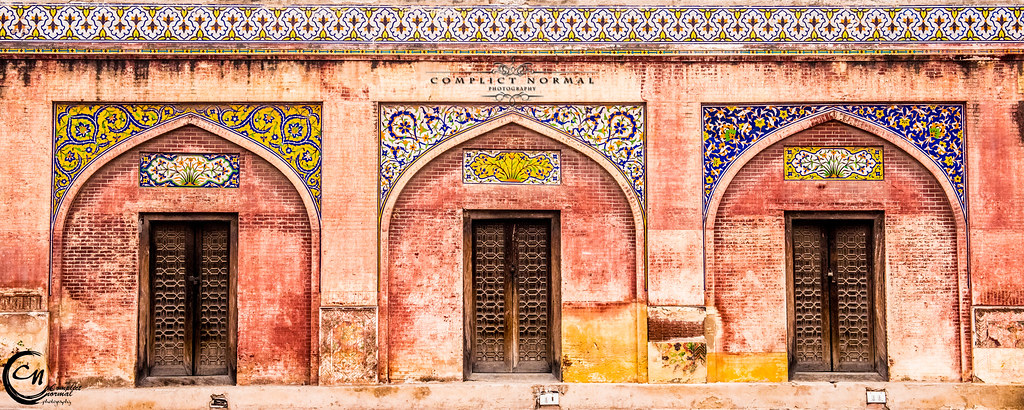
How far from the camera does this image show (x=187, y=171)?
888 centimetres

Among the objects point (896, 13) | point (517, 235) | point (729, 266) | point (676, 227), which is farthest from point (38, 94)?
point (896, 13)

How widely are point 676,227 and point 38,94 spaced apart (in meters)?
5.99

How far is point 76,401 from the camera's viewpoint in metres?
8.66

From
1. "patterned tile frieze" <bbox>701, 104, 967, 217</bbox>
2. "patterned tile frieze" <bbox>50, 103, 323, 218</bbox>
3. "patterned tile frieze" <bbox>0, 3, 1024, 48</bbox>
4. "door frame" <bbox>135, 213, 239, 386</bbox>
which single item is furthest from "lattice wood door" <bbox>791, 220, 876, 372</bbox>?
"door frame" <bbox>135, 213, 239, 386</bbox>

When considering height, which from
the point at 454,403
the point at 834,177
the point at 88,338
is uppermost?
the point at 834,177

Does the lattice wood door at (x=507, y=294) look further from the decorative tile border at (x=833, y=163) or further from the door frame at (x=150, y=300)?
the decorative tile border at (x=833, y=163)

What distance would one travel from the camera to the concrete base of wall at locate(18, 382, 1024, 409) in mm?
8703

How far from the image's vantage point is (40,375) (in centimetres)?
864

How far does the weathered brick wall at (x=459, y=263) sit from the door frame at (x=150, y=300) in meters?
1.46

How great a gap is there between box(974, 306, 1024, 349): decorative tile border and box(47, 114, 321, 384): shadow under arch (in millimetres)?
6139

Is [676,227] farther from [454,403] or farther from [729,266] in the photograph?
[454,403]

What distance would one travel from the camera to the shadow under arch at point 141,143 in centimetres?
872

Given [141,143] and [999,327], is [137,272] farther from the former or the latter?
[999,327]

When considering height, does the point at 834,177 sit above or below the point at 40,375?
above
